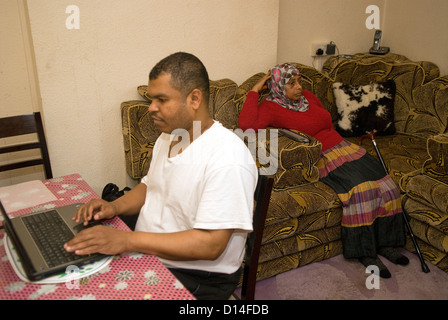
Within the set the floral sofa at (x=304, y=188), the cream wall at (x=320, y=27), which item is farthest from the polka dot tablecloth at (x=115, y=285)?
the cream wall at (x=320, y=27)

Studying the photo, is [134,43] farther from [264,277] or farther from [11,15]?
[264,277]

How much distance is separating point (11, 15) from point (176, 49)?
920 mm

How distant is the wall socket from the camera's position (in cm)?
312

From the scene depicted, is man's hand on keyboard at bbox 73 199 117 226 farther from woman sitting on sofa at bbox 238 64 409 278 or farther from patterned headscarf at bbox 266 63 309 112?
patterned headscarf at bbox 266 63 309 112

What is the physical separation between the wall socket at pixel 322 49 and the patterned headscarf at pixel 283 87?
Answer: 80cm

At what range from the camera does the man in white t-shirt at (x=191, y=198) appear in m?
1.00

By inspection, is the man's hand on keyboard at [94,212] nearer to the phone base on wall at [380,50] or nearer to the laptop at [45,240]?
the laptop at [45,240]

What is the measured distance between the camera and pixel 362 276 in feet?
6.77

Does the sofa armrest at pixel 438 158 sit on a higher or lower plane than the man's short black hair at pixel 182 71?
lower

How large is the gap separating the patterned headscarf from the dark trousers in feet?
4.95

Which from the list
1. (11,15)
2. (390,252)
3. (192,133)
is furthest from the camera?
(390,252)

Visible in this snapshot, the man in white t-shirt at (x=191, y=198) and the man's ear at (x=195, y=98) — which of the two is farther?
the man's ear at (x=195, y=98)

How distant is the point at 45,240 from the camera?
38.8 inches
